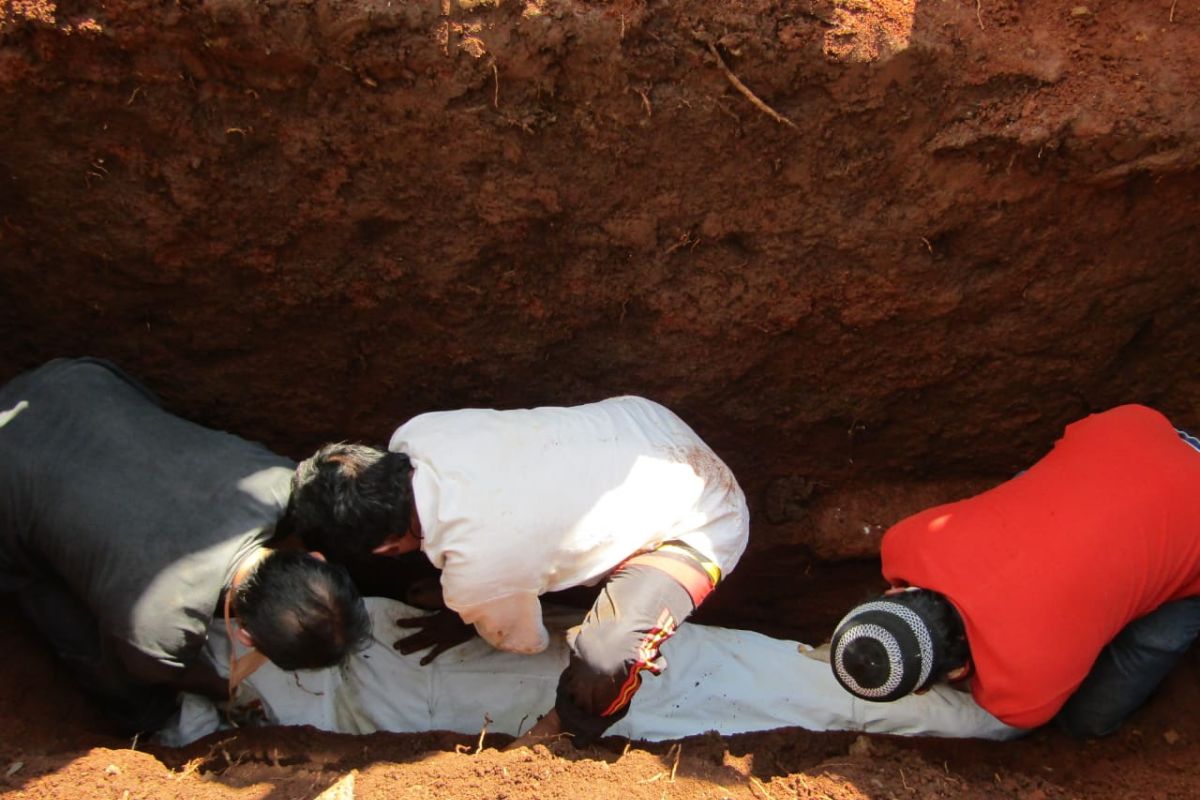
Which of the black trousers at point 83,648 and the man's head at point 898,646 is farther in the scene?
the black trousers at point 83,648

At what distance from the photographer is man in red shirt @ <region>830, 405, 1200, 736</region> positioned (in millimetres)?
2018

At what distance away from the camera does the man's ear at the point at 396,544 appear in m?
2.13

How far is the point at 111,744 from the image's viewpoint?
95.2 inches

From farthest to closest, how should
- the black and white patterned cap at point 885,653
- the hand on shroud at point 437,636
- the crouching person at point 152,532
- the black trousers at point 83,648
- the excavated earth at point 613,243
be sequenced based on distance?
the hand on shroud at point 437,636, the black trousers at point 83,648, the excavated earth at point 613,243, the crouching person at point 152,532, the black and white patterned cap at point 885,653

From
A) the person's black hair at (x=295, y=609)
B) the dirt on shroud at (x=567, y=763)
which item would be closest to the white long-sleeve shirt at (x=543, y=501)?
the person's black hair at (x=295, y=609)

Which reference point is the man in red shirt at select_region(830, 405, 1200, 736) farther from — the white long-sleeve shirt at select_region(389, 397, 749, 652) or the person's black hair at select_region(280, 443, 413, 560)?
the person's black hair at select_region(280, 443, 413, 560)

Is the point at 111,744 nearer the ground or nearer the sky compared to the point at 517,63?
nearer the ground

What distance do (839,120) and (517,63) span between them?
769mm

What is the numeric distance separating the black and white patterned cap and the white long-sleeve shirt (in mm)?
424

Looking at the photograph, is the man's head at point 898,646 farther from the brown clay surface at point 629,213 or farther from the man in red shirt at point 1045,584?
the brown clay surface at point 629,213

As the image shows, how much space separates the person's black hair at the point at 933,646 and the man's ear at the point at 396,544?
964 mm

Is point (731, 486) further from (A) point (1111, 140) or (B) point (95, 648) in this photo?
(B) point (95, 648)

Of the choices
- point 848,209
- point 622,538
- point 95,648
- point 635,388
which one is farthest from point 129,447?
point 848,209

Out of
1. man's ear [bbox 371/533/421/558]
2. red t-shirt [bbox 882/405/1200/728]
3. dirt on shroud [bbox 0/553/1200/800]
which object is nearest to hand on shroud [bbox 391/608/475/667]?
dirt on shroud [bbox 0/553/1200/800]
